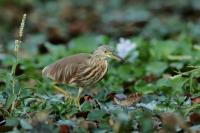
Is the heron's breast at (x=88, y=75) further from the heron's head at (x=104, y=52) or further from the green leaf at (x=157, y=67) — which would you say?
the green leaf at (x=157, y=67)

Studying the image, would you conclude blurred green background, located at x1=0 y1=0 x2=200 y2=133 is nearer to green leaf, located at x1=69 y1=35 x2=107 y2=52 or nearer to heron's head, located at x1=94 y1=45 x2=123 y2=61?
green leaf, located at x1=69 y1=35 x2=107 y2=52

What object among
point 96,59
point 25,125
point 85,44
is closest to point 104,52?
point 96,59

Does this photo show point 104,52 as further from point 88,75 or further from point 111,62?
point 111,62

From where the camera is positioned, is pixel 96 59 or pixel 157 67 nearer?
pixel 96 59

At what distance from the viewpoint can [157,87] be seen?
6480mm

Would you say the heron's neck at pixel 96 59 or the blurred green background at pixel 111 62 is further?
the heron's neck at pixel 96 59

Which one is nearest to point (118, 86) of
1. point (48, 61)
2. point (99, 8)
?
point (48, 61)

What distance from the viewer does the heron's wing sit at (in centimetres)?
577

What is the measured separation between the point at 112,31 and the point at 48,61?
3204 millimetres

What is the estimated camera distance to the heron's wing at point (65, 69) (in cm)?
577

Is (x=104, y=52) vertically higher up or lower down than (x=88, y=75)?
higher up

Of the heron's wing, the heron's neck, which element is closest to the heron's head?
the heron's neck

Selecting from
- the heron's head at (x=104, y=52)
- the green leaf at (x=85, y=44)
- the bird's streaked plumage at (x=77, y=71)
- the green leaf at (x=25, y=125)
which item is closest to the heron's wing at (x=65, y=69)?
the bird's streaked plumage at (x=77, y=71)

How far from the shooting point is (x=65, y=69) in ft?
18.9
